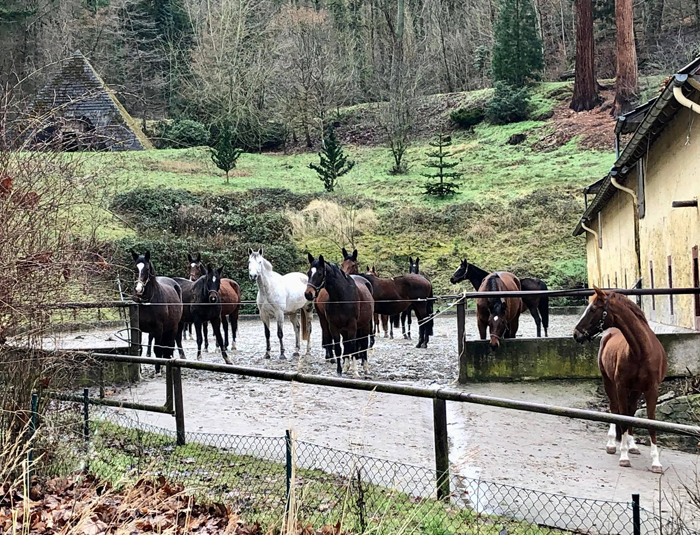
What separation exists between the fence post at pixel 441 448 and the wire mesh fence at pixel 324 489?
0.27 feet

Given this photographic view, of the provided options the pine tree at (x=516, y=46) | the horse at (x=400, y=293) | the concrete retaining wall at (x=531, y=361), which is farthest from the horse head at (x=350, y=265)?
the pine tree at (x=516, y=46)

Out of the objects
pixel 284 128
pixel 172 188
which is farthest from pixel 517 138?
pixel 172 188

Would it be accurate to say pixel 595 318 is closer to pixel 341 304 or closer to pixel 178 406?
pixel 178 406

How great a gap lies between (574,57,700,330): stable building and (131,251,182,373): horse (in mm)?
8281

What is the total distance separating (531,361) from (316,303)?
4.40m

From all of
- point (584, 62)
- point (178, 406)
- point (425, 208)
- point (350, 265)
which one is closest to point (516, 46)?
point (584, 62)

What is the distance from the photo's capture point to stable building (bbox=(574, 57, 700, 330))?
32.6ft

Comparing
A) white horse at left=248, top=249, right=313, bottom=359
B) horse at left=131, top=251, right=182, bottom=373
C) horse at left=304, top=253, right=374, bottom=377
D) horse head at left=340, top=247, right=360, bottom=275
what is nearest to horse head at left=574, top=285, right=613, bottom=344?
horse at left=304, top=253, right=374, bottom=377

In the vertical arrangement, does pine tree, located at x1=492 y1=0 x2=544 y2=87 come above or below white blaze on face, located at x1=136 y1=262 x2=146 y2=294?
above

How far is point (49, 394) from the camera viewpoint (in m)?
5.19

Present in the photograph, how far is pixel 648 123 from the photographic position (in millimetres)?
10969

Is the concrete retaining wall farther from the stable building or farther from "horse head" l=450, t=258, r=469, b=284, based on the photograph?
"horse head" l=450, t=258, r=469, b=284

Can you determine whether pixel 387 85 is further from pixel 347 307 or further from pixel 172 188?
pixel 347 307

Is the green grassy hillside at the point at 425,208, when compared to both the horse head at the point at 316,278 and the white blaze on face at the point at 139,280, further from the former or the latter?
the horse head at the point at 316,278
